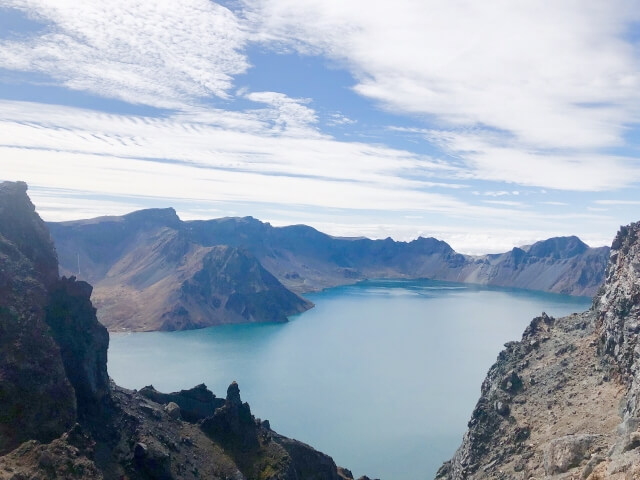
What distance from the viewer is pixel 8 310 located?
142 feet

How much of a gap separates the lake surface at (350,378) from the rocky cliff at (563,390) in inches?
706

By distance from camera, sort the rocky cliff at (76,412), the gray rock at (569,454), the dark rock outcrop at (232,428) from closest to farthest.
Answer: the gray rock at (569,454) → the rocky cliff at (76,412) → the dark rock outcrop at (232,428)

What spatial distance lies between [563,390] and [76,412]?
44827 mm

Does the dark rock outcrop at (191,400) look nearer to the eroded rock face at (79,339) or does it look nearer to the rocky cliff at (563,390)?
the eroded rock face at (79,339)

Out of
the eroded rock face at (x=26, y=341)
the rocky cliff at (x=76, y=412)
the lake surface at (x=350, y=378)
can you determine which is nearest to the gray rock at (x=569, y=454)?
the rocky cliff at (x=76, y=412)

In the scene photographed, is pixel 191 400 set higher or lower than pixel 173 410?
lower

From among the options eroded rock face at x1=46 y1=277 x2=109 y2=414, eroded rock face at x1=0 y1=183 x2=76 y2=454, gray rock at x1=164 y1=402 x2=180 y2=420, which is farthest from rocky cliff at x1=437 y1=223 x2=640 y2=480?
eroded rock face at x1=46 y1=277 x2=109 y2=414

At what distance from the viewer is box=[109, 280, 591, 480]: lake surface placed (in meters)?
83.3

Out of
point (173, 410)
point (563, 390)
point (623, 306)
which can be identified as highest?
point (623, 306)

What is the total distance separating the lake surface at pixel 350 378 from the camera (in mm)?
83312

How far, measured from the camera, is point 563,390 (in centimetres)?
5141

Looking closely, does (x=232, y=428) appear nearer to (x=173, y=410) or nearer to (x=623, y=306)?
(x=173, y=410)

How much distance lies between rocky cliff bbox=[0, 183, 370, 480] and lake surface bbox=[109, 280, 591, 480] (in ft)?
84.0

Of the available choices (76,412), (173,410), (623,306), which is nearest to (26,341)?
(76,412)
